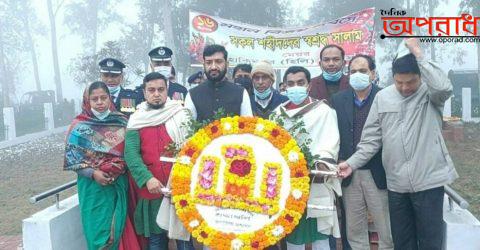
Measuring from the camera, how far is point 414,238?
→ 3230 mm

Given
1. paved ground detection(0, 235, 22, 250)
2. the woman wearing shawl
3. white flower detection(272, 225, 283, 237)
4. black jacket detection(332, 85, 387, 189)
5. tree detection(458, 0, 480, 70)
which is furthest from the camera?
tree detection(458, 0, 480, 70)

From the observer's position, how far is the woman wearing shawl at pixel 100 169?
3.62m

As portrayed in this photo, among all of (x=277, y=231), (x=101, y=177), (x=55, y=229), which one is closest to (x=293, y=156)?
(x=277, y=231)

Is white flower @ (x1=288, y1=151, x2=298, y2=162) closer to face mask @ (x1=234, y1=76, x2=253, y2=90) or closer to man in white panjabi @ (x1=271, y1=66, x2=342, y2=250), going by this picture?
man in white panjabi @ (x1=271, y1=66, x2=342, y2=250)

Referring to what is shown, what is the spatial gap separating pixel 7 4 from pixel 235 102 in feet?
133

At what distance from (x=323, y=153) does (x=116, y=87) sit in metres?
2.60

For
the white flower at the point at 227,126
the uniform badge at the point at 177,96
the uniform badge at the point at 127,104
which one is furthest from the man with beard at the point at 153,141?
the uniform badge at the point at 177,96

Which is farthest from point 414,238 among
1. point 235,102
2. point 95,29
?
point 95,29

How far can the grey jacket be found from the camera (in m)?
2.96

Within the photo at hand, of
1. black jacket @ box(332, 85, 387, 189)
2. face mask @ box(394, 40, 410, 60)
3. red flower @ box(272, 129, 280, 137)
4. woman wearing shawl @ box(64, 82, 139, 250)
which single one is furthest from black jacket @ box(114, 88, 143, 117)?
face mask @ box(394, 40, 410, 60)

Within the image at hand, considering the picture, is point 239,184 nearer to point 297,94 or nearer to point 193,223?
point 193,223

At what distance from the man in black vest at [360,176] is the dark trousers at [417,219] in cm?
18

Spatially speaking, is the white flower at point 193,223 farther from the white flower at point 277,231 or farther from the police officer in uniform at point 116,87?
the police officer in uniform at point 116,87

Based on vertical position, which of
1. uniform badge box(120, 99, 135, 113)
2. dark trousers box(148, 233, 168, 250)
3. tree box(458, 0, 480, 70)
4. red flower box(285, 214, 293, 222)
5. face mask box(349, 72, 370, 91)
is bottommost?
dark trousers box(148, 233, 168, 250)
